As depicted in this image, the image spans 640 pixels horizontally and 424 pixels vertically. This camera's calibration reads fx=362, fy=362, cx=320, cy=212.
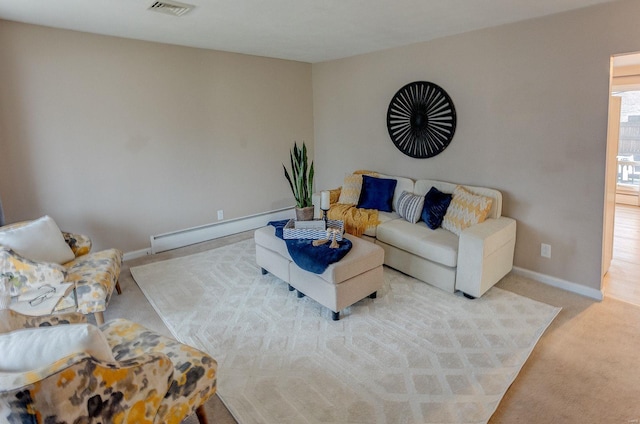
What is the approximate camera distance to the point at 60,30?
3.62 meters

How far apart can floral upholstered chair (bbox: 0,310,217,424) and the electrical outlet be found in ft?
10.6

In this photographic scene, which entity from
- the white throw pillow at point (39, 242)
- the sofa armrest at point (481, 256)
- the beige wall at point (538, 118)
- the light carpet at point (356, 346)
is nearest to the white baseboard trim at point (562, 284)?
the beige wall at point (538, 118)

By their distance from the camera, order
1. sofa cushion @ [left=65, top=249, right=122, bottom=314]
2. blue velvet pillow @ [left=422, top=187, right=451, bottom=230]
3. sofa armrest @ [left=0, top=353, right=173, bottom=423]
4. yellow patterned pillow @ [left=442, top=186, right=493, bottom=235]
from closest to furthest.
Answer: sofa armrest @ [left=0, top=353, right=173, bottom=423]
sofa cushion @ [left=65, top=249, right=122, bottom=314]
yellow patterned pillow @ [left=442, top=186, right=493, bottom=235]
blue velvet pillow @ [left=422, top=187, right=451, bottom=230]

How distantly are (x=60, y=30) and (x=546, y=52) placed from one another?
4.67 m

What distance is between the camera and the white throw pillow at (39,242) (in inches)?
111

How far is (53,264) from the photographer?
2.78m

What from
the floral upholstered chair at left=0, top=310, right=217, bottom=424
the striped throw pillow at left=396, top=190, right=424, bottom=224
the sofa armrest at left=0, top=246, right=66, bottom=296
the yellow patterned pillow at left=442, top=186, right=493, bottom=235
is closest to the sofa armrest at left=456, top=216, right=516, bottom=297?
the yellow patterned pillow at left=442, top=186, right=493, bottom=235

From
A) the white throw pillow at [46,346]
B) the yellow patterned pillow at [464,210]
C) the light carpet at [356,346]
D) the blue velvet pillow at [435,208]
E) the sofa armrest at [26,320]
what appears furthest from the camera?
the blue velvet pillow at [435,208]

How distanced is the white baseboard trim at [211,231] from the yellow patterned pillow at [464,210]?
279 cm

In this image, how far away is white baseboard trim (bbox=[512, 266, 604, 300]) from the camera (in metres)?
3.20

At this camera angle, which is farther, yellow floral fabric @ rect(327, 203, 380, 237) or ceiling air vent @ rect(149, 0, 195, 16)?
yellow floral fabric @ rect(327, 203, 380, 237)

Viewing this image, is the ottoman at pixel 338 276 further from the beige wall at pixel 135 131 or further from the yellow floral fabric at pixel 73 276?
the beige wall at pixel 135 131

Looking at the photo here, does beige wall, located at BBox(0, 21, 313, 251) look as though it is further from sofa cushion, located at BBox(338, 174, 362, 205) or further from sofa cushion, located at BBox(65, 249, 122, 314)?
sofa cushion, located at BBox(338, 174, 362, 205)

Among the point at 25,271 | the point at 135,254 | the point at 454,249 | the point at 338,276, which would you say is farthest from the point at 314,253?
the point at 135,254
